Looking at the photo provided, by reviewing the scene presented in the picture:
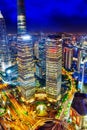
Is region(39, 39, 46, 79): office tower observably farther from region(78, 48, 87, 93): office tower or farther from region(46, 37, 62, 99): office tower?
region(78, 48, 87, 93): office tower

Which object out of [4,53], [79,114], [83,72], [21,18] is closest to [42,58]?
[83,72]

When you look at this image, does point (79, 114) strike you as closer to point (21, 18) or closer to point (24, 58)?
point (24, 58)

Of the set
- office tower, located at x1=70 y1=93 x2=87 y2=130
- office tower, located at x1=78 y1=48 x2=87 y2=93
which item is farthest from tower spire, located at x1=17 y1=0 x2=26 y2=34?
Result: office tower, located at x1=70 y1=93 x2=87 y2=130

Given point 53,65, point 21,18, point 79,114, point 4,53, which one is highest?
point 21,18

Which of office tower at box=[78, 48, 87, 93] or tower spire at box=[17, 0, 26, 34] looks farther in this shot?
office tower at box=[78, 48, 87, 93]

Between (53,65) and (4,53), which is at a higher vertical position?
(4,53)

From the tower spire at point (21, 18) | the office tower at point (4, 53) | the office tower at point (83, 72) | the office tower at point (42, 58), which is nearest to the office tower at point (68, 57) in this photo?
the office tower at point (83, 72)

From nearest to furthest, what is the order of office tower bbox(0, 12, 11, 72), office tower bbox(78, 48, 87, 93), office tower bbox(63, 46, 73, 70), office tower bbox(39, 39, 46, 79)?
office tower bbox(78, 48, 87, 93) < office tower bbox(39, 39, 46, 79) < office tower bbox(63, 46, 73, 70) < office tower bbox(0, 12, 11, 72)

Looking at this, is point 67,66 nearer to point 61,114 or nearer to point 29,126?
point 61,114
